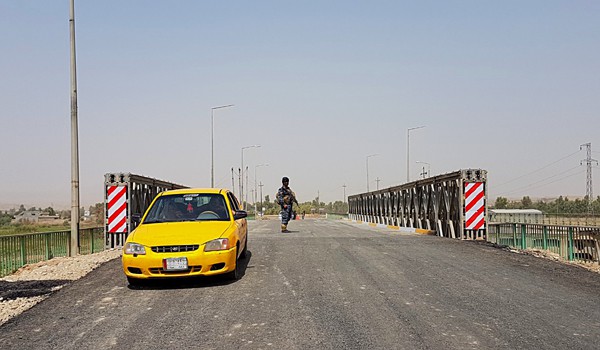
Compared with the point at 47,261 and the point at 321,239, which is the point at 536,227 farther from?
the point at 47,261

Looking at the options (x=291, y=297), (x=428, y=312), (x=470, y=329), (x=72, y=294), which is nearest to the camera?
(x=470, y=329)

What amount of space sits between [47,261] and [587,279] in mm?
11325

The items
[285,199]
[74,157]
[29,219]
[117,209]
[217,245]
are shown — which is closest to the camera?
[217,245]

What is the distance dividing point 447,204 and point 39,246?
12.1 metres

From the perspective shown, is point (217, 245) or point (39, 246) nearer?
point (217, 245)

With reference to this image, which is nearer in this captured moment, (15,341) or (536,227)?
(15,341)

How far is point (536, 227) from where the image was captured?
1449 cm

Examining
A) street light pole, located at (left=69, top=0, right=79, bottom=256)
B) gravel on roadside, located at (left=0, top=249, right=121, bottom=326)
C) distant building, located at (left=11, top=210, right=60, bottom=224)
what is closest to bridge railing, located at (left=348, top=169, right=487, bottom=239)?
gravel on roadside, located at (left=0, top=249, right=121, bottom=326)

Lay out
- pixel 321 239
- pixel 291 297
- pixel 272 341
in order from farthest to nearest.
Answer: pixel 321 239 → pixel 291 297 → pixel 272 341

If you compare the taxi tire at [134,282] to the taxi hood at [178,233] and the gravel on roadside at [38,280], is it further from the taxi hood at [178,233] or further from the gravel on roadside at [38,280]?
the gravel on roadside at [38,280]

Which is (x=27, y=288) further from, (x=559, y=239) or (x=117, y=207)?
(x=559, y=239)

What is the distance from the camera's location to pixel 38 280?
404 inches

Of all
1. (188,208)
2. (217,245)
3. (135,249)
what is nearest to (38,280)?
(135,249)

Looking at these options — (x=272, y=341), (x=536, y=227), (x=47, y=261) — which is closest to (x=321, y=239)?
(x=536, y=227)
